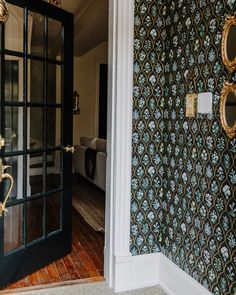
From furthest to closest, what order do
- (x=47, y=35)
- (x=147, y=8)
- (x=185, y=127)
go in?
(x=47, y=35)
(x=147, y=8)
(x=185, y=127)

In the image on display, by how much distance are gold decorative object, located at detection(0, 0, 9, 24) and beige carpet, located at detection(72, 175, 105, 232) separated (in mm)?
2327

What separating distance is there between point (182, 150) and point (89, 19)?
11.5 ft

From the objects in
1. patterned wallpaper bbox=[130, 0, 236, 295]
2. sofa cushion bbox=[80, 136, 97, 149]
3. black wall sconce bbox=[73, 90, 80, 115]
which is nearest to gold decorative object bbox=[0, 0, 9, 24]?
patterned wallpaper bbox=[130, 0, 236, 295]

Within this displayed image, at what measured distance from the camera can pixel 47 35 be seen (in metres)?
2.79

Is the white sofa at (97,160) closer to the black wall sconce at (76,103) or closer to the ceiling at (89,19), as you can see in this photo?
the black wall sconce at (76,103)

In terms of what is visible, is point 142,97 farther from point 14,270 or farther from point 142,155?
point 14,270

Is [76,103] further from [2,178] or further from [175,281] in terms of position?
[175,281]

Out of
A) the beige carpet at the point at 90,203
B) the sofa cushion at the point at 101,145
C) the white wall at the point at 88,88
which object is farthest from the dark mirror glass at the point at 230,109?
the white wall at the point at 88,88

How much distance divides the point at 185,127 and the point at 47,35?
1.30 m

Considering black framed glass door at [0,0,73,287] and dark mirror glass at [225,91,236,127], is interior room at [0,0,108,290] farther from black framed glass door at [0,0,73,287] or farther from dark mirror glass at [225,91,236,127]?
dark mirror glass at [225,91,236,127]

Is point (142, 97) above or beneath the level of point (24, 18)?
beneath

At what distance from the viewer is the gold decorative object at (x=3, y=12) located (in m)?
2.31

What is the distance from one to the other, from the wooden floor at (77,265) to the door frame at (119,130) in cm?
34

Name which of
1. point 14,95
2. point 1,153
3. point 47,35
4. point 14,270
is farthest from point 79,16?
point 14,270
